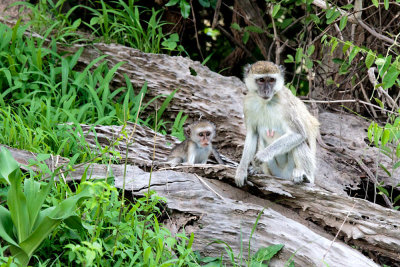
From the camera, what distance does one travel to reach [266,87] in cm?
525

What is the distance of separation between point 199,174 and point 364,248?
5.22ft

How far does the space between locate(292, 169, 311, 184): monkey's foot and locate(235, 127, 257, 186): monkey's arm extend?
1.49 feet

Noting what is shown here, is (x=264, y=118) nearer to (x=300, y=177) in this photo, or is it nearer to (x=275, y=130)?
(x=275, y=130)

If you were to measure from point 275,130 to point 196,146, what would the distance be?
1.09m

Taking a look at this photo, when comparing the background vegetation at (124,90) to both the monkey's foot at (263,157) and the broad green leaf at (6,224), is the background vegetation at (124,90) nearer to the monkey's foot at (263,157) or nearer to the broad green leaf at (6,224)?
the broad green leaf at (6,224)

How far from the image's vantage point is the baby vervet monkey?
20.1 feet

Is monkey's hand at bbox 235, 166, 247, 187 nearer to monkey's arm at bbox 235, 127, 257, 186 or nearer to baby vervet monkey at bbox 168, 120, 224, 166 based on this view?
monkey's arm at bbox 235, 127, 257, 186

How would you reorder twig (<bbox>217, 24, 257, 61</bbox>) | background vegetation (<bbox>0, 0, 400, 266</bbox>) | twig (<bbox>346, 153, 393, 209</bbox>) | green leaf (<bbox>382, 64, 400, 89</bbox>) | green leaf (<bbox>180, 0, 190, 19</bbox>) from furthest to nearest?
twig (<bbox>217, 24, 257, 61</bbox>), green leaf (<bbox>180, 0, 190, 19</bbox>), twig (<bbox>346, 153, 393, 209</bbox>), green leaf (<bbox>382, 64, 400, 89</bbox>), background vegetation (<bbox>0, 0, 400, 266</bbox>)

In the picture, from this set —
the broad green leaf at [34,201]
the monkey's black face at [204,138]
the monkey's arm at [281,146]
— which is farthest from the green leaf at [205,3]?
the broad green leaf at [34,201]

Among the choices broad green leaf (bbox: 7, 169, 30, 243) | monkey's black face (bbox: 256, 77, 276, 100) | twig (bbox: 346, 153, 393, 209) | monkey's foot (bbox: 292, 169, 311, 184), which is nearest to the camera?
broad green leaf (bbox: 7, 169, 30, 243)

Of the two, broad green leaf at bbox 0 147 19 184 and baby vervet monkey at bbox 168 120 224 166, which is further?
baby vervet monkey at bbox 168 120 224 166

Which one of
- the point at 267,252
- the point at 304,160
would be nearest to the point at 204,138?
the point at 304,160

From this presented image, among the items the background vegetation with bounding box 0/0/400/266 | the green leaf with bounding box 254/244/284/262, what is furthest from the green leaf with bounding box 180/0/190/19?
the green leaf with bounding box 254/244/284/262

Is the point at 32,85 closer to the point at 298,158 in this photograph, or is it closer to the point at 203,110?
the point at 203,110
